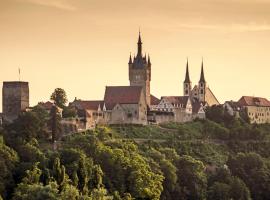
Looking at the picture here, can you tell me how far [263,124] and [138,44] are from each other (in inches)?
951

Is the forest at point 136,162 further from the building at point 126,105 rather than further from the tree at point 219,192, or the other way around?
the building at point 126,105

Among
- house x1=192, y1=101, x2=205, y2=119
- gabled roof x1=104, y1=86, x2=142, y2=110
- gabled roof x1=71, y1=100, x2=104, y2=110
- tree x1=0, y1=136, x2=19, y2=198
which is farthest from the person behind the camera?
house x1=192, y1=101, x2=205, y2=119

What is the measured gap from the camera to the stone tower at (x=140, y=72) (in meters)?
139

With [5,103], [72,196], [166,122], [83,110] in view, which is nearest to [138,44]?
[166,122]

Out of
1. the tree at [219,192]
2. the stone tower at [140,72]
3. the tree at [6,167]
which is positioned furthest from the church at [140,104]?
the tree at [6,167]

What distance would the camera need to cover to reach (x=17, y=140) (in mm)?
106312

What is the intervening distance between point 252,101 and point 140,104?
36284 mm

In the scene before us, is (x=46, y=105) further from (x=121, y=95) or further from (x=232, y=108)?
(x=232, y=108)

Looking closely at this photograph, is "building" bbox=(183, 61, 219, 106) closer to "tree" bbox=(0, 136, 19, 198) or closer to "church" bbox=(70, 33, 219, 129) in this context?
"church" bbox=(70, 33, 219, 129)

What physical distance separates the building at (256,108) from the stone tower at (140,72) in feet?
76.8

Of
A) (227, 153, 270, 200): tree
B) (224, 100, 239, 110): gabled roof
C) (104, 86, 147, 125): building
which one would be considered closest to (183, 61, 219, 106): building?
(224, 100, 239, 110): gabled roof

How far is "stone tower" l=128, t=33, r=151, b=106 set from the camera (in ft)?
455

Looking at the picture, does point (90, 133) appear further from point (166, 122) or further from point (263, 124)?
point (263, 124)

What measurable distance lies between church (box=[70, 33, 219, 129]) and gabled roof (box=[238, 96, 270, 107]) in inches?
215
